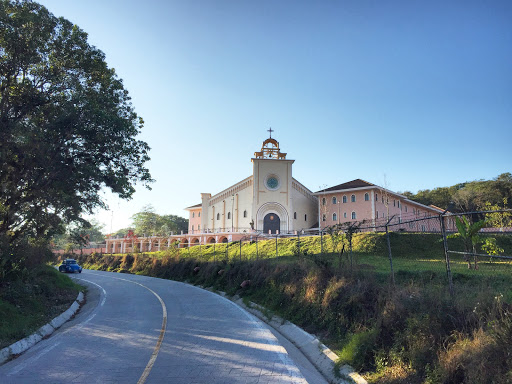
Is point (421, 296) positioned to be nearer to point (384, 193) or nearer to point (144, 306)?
point (144, 306)

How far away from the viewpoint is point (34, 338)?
29.0 ft

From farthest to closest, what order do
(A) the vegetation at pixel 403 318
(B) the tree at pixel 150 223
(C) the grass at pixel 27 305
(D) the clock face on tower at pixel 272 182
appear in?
(B) the tree at pixel 150 223, (D) the clock face on tower at pixel 272 182, (C) the grass at pixel 27 305, (A) the vegetation at pixel 403 318

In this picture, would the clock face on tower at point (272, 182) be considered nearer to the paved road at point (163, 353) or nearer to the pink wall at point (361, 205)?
the pink wall at point (361, 205)

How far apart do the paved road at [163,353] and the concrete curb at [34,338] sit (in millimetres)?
245

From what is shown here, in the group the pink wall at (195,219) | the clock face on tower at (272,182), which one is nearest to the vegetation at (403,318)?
the clock face on tower at (272,182)

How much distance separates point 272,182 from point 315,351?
52.4 meters

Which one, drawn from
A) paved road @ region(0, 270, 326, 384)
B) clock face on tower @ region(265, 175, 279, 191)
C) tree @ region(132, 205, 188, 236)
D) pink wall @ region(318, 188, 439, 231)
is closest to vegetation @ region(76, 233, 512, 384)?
paved road @ region(0, 270, 326, 384)

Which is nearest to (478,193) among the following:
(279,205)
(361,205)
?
(361,205)

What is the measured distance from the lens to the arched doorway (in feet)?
190

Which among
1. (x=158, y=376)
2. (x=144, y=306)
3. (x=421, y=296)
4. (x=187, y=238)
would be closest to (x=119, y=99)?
(x=144, y=306)

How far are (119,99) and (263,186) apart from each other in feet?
144

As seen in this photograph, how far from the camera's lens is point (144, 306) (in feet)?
45.9

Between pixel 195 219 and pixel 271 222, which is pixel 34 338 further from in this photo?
pixel 195 219

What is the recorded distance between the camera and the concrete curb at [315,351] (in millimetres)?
6131
